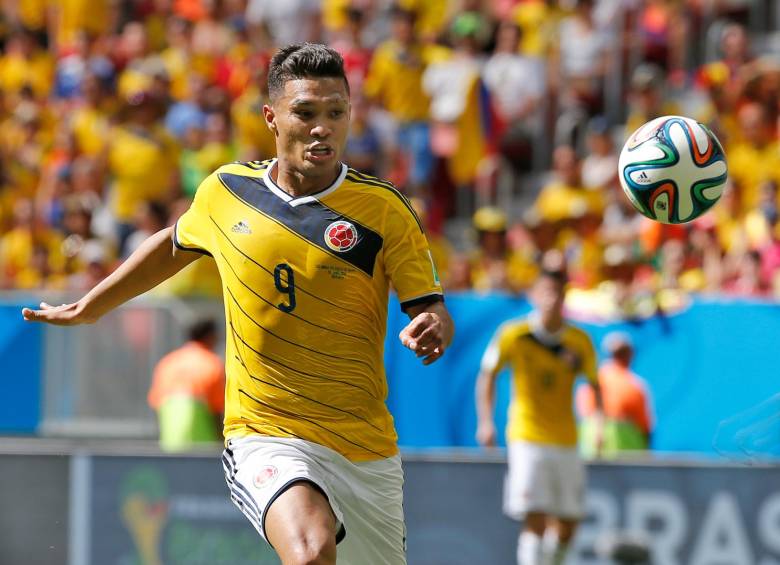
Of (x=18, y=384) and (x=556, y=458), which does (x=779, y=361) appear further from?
(x=18, y=384)

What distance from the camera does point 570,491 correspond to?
10.1 meters

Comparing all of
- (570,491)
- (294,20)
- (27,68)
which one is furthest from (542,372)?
(27,68)

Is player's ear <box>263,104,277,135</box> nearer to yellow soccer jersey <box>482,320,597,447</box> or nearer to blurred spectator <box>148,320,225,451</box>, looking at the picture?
yellow soccer jersey <box>482,320,597,447</box>

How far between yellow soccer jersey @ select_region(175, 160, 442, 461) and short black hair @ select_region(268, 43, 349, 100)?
399mm

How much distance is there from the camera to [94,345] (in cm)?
1258

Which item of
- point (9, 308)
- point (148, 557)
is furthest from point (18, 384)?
point (148, 557)

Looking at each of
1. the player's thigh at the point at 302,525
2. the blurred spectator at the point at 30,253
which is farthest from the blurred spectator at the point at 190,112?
the player's thigh at the point at 302,525

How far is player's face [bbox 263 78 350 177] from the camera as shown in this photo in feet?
17.6

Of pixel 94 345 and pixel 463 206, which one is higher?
pixel 463 206

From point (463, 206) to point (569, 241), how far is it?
196cm

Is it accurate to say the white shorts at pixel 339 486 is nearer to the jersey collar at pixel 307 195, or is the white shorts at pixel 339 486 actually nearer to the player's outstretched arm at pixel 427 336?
the player's outstretched arm at pixel 427 336

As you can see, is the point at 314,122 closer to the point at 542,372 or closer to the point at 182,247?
the point at 182,247

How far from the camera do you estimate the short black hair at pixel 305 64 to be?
17.6ft

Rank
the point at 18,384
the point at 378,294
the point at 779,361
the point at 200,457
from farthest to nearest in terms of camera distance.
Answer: the point at 18,384 → the point at 779,361 → the point at 200,457 → the point at 378,294
